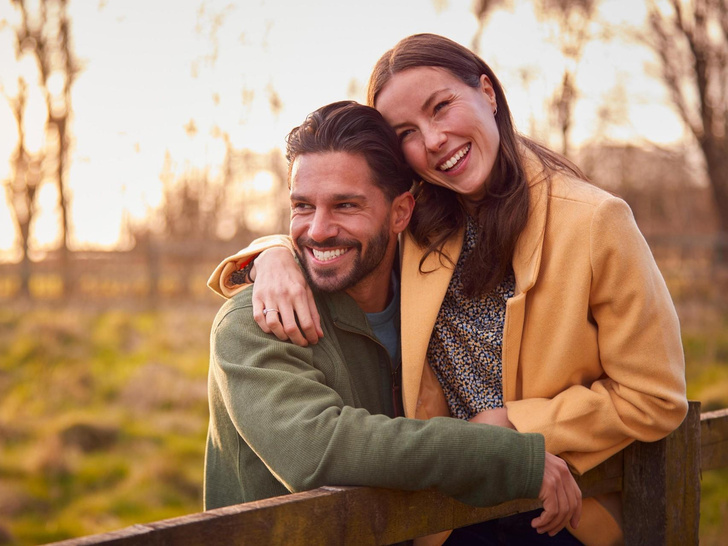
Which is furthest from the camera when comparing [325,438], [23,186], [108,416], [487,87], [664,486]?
[23,186]

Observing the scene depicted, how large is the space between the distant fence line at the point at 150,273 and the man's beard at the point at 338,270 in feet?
29.4

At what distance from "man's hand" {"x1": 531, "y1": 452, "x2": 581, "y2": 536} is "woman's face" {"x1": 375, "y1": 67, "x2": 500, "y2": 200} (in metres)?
0.89

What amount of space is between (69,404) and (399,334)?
5.55 meters

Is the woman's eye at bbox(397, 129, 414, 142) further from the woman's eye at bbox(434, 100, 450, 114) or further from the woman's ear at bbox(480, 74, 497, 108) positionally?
the woman's ear at bbox(480, 74, 497, 108)

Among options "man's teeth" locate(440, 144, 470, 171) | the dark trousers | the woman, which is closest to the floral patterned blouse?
the woman

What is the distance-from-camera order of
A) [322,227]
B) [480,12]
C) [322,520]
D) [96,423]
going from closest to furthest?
1. [322,520]
2. [322,227]
3. [96,423]
4. [480,12]

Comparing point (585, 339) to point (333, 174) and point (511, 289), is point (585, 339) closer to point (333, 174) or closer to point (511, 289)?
point (511, 289)

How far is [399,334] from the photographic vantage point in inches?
102

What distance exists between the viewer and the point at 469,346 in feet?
7.88

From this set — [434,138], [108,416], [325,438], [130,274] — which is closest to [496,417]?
[325,438]

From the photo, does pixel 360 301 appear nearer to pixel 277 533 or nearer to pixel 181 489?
pixel 277 533

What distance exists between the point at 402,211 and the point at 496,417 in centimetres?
77

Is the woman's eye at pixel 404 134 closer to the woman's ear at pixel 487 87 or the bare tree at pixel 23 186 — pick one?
the woman's ear at pixel 487 87

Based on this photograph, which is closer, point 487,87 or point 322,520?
point 322,520
